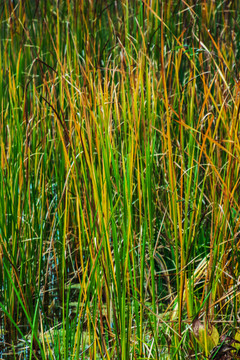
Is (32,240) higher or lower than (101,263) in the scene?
lower

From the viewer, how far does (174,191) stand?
1323mm

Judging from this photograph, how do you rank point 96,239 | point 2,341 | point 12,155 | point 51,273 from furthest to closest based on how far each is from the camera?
point 51,273 < point 12,155 < point 2,341 < point 96,239

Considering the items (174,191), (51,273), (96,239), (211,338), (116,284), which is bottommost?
(51,273)

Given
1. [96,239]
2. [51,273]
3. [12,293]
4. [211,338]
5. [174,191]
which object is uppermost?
[174,191]

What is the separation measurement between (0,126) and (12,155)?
0.56 ft

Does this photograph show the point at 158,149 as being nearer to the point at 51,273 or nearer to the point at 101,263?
the point at 51,273

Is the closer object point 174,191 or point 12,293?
point 174,191

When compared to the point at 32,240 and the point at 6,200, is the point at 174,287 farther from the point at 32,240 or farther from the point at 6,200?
the point at 6,200

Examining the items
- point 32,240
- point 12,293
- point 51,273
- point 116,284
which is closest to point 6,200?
point 32,240

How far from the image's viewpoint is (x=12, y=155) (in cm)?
182

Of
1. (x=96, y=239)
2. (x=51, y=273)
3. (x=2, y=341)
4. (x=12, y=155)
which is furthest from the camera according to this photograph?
(x=51, y=273)

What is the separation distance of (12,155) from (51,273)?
22.1 inches

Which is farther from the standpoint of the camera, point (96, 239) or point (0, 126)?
point (0, 126)

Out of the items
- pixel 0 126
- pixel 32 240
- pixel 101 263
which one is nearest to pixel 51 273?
pixel 32 240
